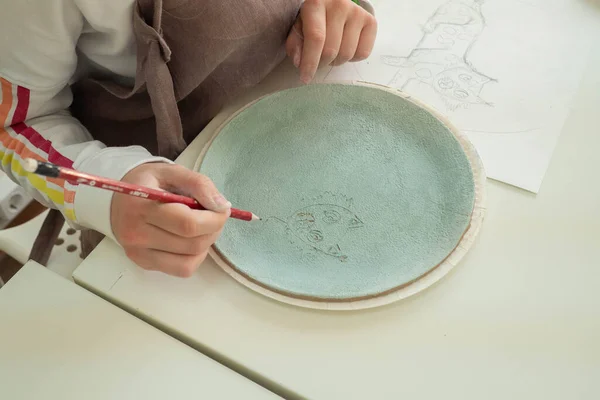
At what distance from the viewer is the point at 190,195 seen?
387 millimetres

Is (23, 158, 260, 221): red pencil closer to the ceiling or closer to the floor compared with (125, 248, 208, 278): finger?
closer to the ceiling

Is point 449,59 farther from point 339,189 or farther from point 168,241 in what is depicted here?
point 168,241

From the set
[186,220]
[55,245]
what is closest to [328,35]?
[186,220]

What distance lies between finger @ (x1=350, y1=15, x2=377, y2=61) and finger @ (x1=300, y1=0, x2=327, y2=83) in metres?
0.05

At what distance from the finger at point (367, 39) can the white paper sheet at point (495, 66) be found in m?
0.02

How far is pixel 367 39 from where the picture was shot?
0.53 meters

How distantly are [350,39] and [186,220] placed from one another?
28 cm

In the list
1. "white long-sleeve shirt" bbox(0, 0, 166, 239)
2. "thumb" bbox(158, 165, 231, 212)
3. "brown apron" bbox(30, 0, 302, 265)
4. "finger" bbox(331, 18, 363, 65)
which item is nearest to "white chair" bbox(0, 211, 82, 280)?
"brown apron" bbox(30, 0, 302, 265)

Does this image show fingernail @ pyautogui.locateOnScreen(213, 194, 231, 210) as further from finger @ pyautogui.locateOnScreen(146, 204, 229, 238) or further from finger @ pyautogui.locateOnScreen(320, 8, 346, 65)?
finger @ pyautogui.locateOnScreen(320, 8, 346, 65)

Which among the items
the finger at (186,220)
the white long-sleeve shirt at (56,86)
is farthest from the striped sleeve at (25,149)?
the finger at (186,220)

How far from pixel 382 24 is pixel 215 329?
17.2 inches

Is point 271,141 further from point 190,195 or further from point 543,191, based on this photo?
point 543,191

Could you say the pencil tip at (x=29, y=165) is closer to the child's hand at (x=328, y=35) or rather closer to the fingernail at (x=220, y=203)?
the fingernail at (x=220, y=203)

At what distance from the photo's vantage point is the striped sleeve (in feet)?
1.42
